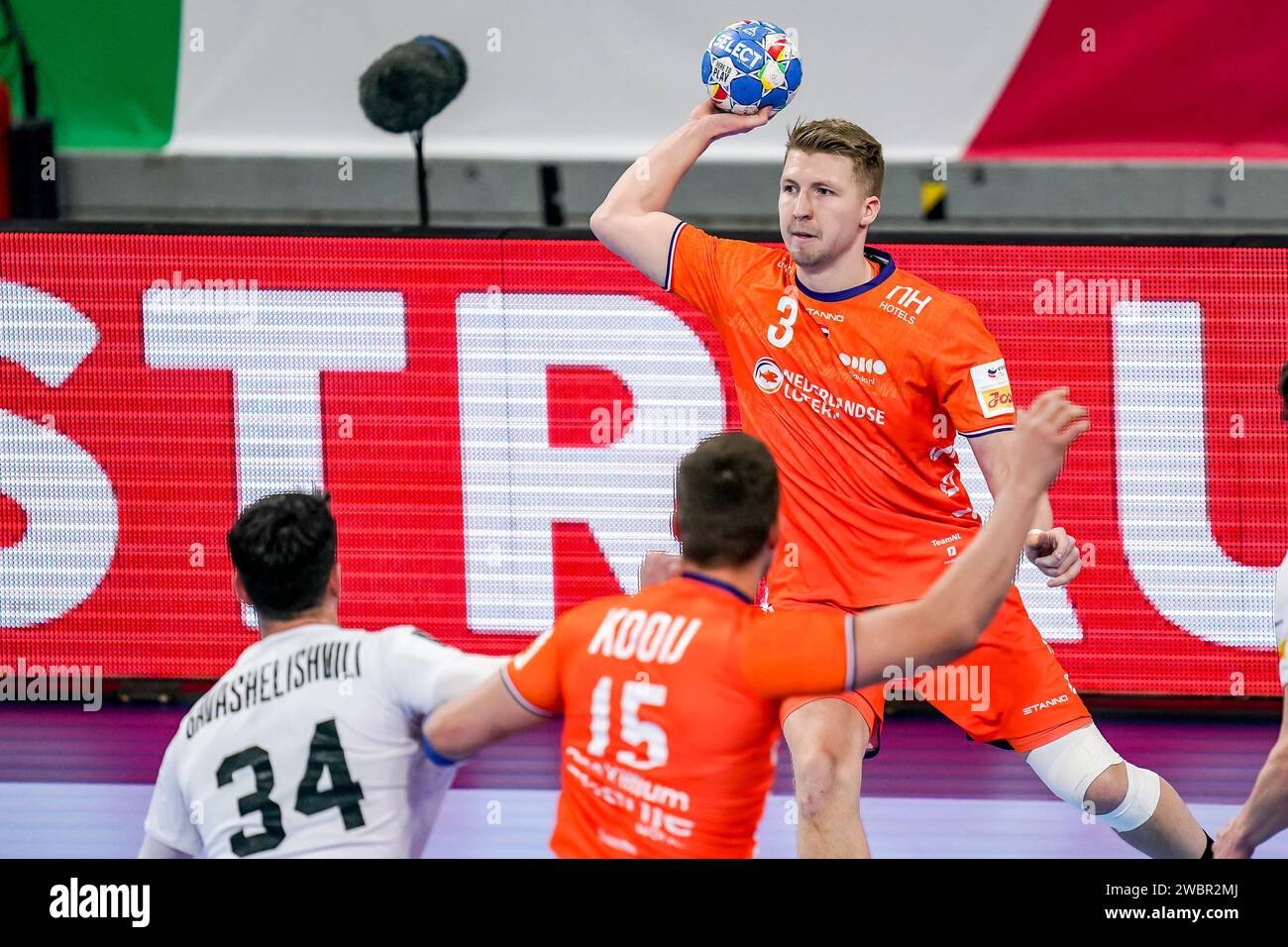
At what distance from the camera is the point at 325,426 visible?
25.3 feet

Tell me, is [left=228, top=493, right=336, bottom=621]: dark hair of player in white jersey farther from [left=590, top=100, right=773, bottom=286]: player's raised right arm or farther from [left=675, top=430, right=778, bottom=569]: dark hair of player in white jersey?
[left=590, top=100, right=773, bottom=286]: player's raised right arm

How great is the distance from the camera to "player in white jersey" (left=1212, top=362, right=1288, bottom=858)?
446 cm

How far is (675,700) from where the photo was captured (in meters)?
3.39

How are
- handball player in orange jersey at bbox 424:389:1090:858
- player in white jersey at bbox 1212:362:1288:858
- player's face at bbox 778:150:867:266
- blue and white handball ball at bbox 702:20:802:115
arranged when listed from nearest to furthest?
handball player in orange jersey at bbox 424:389:1090:858 < player in white jersey at bbox 1212:362:1288:858 < player's face at bbox 778:150:867:266 < blue and white handball ball at bbox 702:20:802:115

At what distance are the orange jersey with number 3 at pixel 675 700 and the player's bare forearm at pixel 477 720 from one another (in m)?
0.03

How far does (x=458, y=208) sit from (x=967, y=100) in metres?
2.93

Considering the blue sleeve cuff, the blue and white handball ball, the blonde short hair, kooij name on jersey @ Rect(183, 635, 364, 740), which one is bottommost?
the blue sleeve cuff

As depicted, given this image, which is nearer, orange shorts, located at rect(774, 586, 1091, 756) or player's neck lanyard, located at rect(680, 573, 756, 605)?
player's neck lanyard, located at rect(680, 573, 756, 605)

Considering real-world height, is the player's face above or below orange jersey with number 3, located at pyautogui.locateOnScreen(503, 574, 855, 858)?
Result: above

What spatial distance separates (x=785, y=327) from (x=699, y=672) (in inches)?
87.5

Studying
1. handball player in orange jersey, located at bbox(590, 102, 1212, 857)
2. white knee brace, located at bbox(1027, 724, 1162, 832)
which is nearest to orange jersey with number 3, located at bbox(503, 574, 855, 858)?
handball player in orange jersey, located at bbox(590, 102, 1212, 857)

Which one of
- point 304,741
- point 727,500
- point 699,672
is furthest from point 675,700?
point 304,741

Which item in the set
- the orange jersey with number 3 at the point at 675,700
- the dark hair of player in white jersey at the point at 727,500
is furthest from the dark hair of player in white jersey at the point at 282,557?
the dark hair of player in white jersey at the point at 727,500

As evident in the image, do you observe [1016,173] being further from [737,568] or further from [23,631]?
[737,568]
